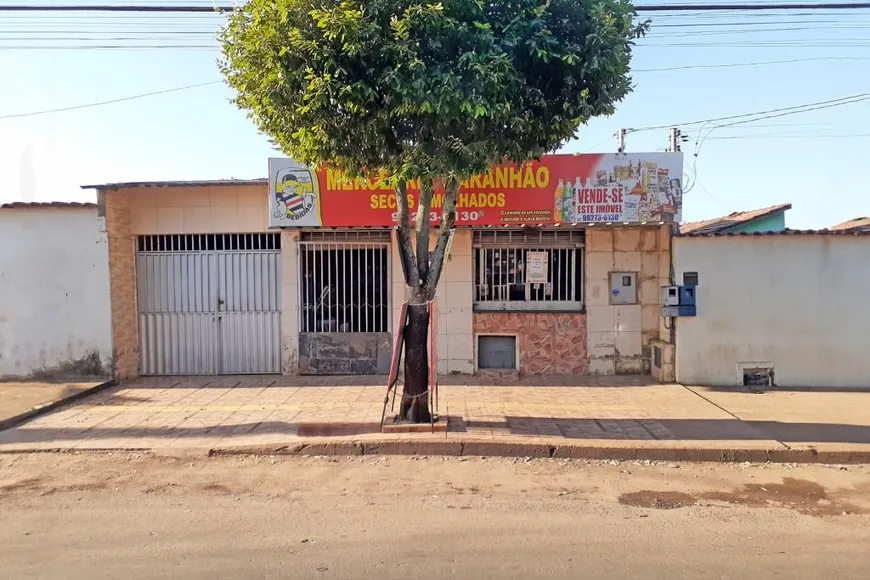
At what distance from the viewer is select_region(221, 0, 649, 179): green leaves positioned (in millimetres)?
5203

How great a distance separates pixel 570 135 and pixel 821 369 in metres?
5.51

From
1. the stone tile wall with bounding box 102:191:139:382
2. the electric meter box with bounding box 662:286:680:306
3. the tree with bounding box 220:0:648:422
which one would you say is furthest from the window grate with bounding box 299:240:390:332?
the electric meter box with bounding box 662:286:680:306

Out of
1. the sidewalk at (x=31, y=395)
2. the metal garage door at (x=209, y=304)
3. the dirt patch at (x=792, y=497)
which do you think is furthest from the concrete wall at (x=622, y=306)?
the sidewalk at (x=31, y=395)

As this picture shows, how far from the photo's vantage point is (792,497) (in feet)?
15.5

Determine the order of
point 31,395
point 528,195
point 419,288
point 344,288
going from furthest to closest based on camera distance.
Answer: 1. point 344,288
2. point 528,195
3. point 31,395
4. point 419,288

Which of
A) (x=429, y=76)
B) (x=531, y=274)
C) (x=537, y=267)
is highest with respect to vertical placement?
(x=429, y=76)

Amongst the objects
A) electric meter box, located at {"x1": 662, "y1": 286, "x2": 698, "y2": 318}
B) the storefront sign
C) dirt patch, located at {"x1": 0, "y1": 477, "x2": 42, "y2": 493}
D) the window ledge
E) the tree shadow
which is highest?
the storefront sign

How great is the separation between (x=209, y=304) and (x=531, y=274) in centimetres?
530

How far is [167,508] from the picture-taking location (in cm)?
449

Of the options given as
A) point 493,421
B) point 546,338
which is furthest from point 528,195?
point 493,421

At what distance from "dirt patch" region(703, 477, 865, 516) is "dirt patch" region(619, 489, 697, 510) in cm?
20

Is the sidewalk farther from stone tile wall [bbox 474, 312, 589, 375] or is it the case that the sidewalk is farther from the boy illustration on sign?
stone tile wall [bbox 474, 312, 589, 375]

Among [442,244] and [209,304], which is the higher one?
[442,244]

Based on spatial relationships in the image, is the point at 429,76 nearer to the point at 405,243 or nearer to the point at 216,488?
the point at 405,243
